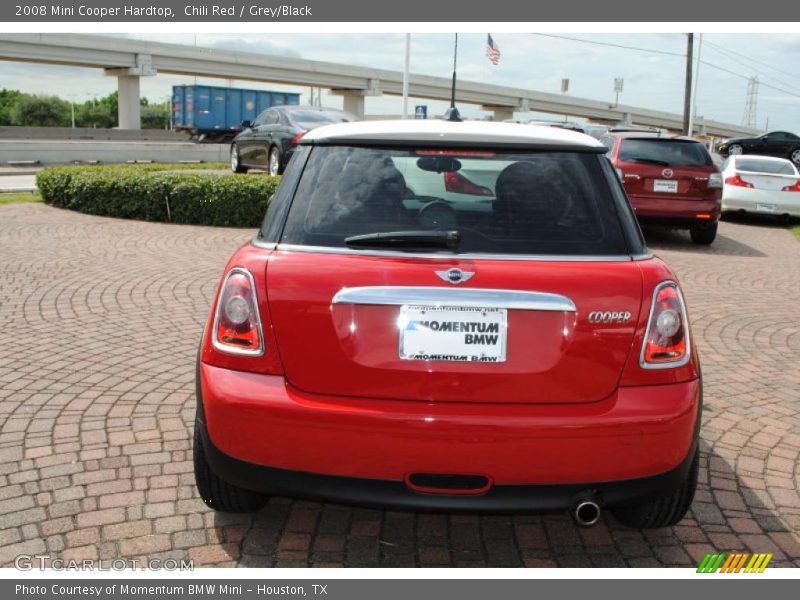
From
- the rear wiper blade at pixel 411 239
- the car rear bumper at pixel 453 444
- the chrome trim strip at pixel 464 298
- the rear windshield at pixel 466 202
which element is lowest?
the car rear bumper at pixel 453 444

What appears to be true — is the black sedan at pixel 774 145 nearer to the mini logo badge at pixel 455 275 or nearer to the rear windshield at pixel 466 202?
the rear windshield at pixel 466 202

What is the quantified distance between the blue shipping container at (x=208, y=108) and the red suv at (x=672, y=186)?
147 ft

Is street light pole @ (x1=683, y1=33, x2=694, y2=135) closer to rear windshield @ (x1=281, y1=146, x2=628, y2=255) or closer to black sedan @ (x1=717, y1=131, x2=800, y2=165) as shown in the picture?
black sedan @ (x1=717, y1=131, x2=800, y2=165)

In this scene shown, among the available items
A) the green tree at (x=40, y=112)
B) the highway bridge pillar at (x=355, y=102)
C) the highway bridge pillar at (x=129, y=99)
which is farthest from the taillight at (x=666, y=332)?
the green tree at (x=40, y=112)

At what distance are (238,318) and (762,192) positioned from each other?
15301 mm

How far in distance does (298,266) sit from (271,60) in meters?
64.6

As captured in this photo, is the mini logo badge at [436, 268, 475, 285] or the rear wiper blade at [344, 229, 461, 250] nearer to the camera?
the mini logo badge at [436, 268, 475, 285]

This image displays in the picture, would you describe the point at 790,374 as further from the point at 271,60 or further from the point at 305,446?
the point at 271,60

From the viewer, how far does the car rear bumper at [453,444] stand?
106 inches

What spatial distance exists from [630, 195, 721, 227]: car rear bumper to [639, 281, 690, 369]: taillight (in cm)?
953

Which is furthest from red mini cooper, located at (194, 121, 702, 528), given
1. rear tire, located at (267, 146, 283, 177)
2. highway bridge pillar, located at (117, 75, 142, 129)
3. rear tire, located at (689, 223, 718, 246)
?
highway bridge pillar, located at (117, 75, 142, 129)

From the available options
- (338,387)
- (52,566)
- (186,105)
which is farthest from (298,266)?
(186,105)

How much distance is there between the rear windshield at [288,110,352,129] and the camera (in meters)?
16.8

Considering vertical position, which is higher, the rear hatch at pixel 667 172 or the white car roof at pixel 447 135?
the white car roof at pixel 447 135
